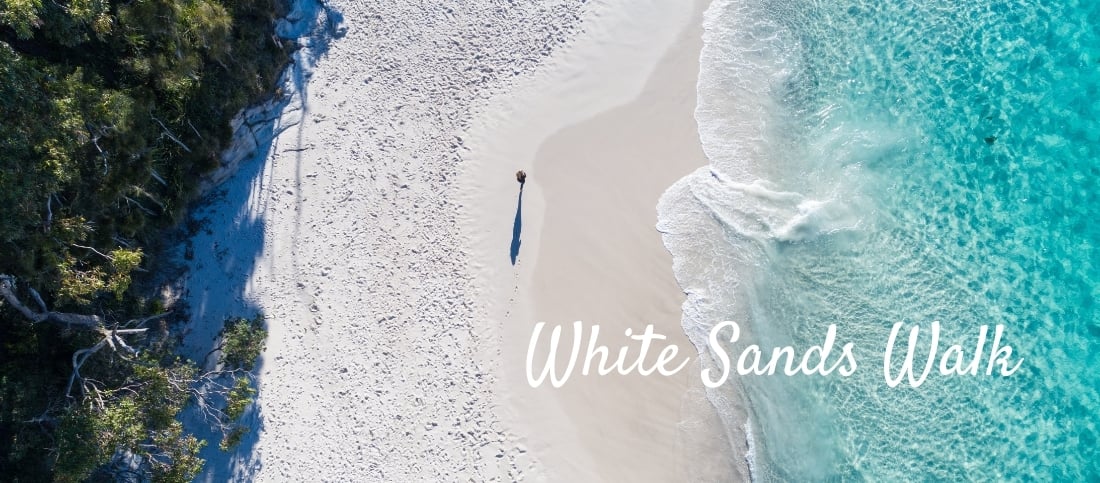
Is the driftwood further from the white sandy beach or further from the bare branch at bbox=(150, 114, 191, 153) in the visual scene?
the bare branch at bbox=(150, 114, 191, 153)

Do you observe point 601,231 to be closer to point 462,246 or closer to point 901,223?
point 462,246

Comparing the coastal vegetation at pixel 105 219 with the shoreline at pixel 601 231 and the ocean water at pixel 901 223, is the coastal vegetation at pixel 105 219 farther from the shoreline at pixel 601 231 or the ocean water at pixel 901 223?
the ocean water at pixel 901 223

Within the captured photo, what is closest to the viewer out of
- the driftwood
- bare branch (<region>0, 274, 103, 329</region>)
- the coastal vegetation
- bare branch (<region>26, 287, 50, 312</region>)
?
the coastal vegetation

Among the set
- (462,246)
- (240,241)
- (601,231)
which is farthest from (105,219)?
(601,231)

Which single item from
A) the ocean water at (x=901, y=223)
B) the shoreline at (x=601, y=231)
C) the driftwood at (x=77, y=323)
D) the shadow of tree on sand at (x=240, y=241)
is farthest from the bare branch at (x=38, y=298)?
the ocean water at (x=901, y=223)

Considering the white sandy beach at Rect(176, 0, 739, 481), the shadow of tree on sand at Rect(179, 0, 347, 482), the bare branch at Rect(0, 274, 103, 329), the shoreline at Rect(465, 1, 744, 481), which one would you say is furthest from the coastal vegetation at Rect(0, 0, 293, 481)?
the shoreline at Rect(465, 1, 744, 481)

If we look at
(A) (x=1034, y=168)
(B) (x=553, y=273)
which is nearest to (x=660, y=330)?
(B) (x=553, y=273)
